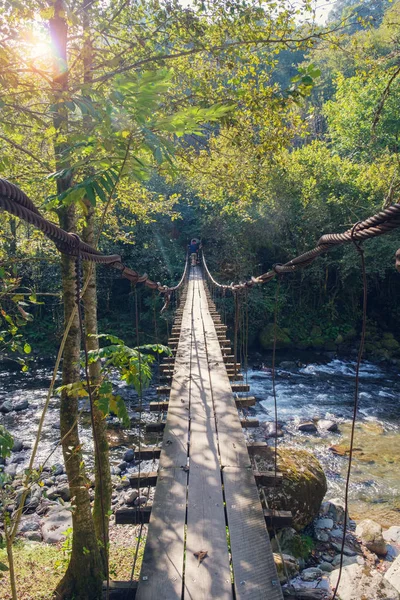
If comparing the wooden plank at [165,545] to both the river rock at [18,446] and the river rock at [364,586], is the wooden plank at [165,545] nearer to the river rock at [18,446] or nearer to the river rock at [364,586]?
the river rock at [364,586]

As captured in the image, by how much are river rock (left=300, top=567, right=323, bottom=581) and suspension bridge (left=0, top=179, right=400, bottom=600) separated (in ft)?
5.69

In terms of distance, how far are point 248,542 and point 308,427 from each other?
5491mm

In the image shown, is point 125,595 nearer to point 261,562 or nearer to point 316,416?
point 261,562

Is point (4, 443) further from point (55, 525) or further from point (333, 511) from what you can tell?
point (333, 511)

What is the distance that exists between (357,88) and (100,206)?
15.0m

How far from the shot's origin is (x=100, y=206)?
166 inches

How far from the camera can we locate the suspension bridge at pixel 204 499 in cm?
129

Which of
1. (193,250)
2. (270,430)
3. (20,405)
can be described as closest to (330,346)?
(270,430)

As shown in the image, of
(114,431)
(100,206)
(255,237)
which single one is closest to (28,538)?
(114,431)

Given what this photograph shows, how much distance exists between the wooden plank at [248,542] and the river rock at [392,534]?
306 cm

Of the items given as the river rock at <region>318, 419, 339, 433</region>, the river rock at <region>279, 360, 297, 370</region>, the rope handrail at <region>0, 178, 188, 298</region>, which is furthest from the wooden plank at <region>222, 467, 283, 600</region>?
the river rock at <region>279, 360, 297, 370</region>

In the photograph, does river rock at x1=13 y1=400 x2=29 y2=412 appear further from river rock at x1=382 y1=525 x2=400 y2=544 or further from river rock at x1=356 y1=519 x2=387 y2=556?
river rock at x1=382 y1=525 x2=400 y2=544

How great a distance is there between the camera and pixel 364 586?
3.05 metres

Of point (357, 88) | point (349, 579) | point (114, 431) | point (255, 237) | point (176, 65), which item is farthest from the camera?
point (357, 88)
